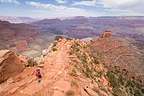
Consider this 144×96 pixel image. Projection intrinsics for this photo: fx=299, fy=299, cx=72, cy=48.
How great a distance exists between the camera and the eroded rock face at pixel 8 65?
89.0ft

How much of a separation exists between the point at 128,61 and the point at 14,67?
8138cm

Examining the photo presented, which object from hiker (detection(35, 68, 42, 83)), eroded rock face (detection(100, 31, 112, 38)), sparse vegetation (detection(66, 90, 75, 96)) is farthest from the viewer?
eroded rock face (detection(100, 31, 112, 38))

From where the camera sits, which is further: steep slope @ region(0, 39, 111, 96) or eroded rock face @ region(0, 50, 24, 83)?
eroded rock face @ region(0, 50, 24, 83)

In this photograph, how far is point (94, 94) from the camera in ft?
89.3

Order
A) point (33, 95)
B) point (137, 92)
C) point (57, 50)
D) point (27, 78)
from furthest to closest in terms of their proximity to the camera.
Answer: point (137, 92), point (57, 50), point (27, 78), point (33, 95)

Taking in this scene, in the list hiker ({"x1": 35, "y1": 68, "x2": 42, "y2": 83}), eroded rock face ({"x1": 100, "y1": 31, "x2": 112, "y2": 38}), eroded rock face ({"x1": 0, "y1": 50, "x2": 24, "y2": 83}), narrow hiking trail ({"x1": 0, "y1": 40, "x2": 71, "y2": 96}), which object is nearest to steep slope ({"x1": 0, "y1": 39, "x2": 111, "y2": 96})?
narrow hiking trail ({"x1": 0, "y1": 40, "x2": 71, "y2": 96})

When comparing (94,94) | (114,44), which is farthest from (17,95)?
(114,44)

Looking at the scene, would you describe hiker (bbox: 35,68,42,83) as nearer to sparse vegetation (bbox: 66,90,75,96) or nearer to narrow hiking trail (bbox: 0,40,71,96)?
narrow hiking trail (bbox: 0,40,71,96)

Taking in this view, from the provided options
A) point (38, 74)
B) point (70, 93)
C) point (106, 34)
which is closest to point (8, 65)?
point (38, 74)

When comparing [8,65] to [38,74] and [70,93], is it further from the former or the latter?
[70,93]

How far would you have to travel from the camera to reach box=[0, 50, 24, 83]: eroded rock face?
27141 mm

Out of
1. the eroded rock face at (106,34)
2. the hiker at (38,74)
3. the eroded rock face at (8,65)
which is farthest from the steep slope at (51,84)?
the eroded rock face at (106,34)

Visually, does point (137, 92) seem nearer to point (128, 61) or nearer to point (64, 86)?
point (64, 86)

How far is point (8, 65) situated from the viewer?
91.0ft
